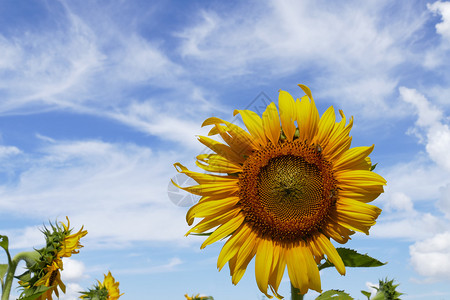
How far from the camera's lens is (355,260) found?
427cm

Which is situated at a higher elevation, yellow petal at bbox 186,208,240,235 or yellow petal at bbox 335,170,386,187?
yellow petal at bbox 335,170,386,187

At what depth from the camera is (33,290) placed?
18.1ft

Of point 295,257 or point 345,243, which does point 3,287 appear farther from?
point 345,243

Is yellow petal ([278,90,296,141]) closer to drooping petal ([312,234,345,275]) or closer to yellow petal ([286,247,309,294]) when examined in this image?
drooping petal ([312,234,345,275])

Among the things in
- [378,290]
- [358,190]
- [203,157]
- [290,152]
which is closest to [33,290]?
[203,157]

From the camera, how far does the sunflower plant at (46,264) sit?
210 inches

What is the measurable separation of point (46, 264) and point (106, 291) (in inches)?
146

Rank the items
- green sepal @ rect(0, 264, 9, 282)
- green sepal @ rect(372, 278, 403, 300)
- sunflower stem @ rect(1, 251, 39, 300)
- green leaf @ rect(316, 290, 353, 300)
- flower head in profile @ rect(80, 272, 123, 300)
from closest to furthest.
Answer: green leaf @ rect(316, 290, 353, 300) → sunflower stem @ rect(1, 251, 39, 300) → green sepal @ rect(0, 264, 9, 282) → green sepal @ rect(372, 278, 403, 300) → flower head in profile @ rect(80, 272, 123, 300)

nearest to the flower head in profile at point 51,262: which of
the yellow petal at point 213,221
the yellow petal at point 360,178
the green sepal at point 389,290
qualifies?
the yellow petal at point 213,221

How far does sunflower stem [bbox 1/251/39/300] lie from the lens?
520 cm

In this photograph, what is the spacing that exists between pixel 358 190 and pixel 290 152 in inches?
30.3

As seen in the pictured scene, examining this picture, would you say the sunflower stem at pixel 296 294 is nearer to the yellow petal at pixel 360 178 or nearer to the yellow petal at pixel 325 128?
the yellow petal at pixel 360 178

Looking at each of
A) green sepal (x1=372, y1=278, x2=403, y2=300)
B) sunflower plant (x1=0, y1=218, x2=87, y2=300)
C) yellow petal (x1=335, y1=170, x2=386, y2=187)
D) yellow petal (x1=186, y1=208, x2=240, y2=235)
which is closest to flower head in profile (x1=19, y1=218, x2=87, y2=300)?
sunflower plant (x1=0, y1=218, x2=87, y2=300)

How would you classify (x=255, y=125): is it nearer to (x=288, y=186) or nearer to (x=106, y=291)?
(x=288, y=186)
